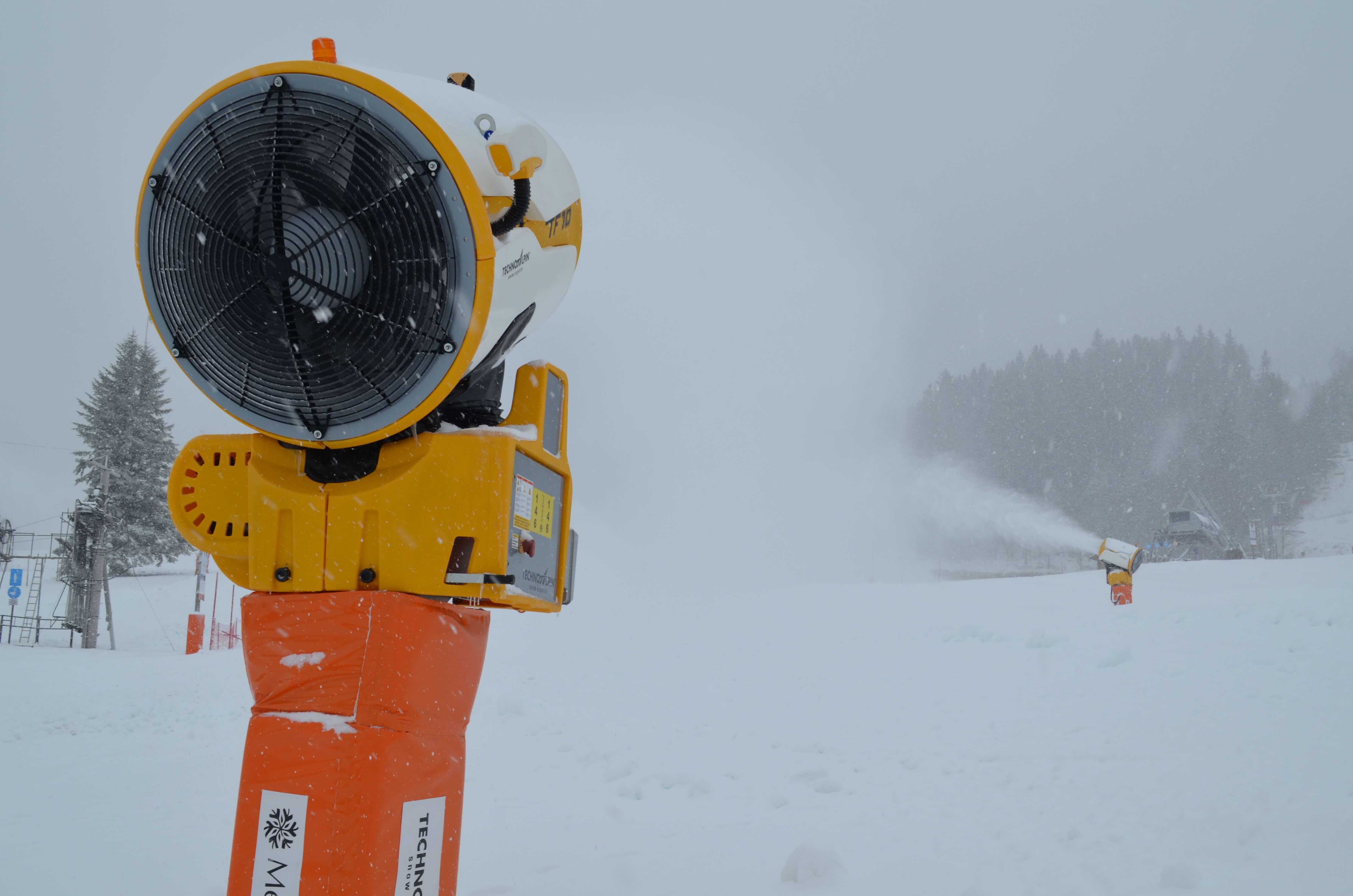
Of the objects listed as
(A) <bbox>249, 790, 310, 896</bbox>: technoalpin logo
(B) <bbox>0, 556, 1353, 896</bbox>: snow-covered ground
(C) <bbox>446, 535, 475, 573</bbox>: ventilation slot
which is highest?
(C) <bbox>446, 535, 475, 573</bbox>: ventilation slot

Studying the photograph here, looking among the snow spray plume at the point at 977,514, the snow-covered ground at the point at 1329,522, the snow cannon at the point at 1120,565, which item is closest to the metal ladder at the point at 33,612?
the snow cannon at the point at 1120,565

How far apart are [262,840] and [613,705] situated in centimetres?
547

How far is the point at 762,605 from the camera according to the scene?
56.9 ft

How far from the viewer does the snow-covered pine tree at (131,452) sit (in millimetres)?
27281

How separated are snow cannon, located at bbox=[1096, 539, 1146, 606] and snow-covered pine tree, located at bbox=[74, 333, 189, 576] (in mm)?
27071

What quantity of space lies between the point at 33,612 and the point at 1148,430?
69.2 metres

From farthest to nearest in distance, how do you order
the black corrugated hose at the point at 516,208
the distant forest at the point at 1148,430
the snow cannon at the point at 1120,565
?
1. the distant forest at the point at 1148,430
2. the snow cannon at the point at 1120,565
3. the black corrugated hose at the point at 516,208

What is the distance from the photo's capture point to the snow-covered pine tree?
27.3 meters

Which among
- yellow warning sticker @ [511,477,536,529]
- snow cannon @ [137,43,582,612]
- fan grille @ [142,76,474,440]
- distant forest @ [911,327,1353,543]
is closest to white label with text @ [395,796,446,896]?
snow cannon @ [137,43,582,612]

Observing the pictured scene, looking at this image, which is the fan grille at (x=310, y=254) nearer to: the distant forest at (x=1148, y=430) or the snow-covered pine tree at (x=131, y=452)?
the snow-covered pine tree at (x=131, y=452)

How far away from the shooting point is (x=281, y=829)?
6.02ft

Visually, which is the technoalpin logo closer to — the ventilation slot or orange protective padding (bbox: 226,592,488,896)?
orange protective padding (bbox: 226,592,488,896)

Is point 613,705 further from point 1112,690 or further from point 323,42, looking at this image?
point 323,42

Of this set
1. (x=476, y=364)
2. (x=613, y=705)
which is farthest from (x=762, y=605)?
(x=476, y=364)
